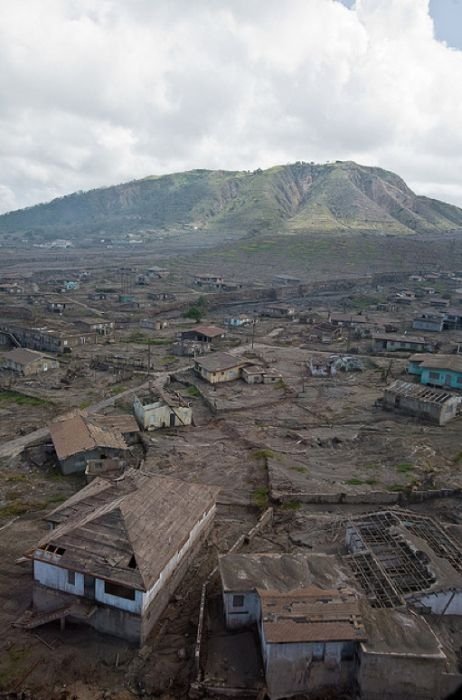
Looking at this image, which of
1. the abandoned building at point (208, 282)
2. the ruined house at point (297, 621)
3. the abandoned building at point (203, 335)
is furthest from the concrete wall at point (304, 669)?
the abandoned building at point (208, 282)

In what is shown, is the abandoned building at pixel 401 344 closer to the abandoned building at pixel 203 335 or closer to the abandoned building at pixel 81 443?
the abandoned building at pixel 203 335

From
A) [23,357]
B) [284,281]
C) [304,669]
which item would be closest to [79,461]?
[304,669]

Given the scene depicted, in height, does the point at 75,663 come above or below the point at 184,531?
below

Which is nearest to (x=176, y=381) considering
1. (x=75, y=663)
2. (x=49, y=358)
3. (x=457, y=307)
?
(x=49, y=358)

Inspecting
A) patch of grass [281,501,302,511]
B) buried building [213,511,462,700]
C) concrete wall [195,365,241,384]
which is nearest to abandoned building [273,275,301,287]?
concrete wall [195,365,241,384]

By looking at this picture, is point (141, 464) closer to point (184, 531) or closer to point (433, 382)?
point (184, 531)

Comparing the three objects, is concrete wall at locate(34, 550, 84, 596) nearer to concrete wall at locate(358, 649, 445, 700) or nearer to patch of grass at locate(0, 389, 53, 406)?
concrete wall at locate(358, 649, 445, 700)

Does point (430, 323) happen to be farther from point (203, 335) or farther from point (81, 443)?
point (81, 443)
